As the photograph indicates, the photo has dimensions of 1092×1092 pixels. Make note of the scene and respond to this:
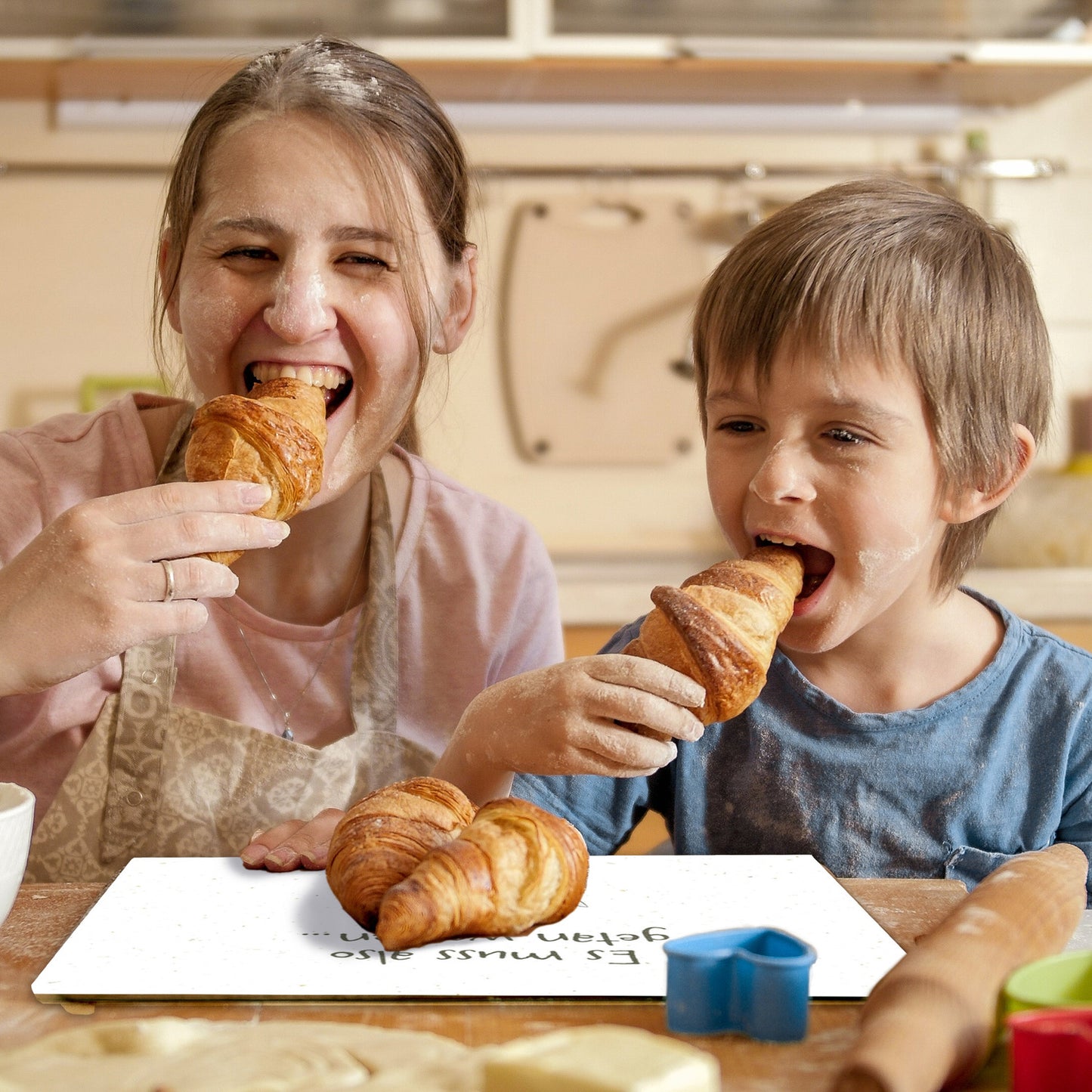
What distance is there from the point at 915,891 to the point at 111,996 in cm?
51

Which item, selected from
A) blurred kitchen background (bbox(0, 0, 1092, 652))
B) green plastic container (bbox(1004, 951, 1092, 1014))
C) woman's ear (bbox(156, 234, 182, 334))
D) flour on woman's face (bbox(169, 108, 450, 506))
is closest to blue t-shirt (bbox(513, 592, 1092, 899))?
flour on woman's face (bbox(169, 108, 450, 506))

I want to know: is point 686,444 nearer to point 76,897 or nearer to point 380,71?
point 380,71

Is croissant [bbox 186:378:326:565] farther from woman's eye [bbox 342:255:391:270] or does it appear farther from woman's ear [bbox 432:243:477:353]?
woman's ear [bbox 432:243:477:353]

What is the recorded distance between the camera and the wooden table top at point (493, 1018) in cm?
58

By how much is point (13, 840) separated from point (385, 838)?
22 cm

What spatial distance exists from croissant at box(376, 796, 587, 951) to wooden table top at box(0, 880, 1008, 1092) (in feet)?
0.16

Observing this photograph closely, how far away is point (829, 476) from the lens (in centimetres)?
103

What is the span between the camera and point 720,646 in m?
0.89

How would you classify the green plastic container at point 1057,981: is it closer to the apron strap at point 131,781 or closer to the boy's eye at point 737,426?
the boy's eye at point 737,426

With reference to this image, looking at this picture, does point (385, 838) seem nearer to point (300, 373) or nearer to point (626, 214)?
point (300, 373)

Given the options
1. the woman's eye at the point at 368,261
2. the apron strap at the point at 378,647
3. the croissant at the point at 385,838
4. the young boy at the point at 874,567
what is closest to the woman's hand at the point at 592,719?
the young boy at the point at 874,567

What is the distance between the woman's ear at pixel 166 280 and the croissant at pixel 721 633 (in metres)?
0.72

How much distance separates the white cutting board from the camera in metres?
0.66

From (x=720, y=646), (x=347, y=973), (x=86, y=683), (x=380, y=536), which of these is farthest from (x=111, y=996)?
(x=380, y=536)
